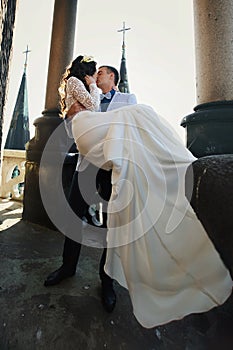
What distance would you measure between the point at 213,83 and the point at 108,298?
4.80ft

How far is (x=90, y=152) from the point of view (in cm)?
117

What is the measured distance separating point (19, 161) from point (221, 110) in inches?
142

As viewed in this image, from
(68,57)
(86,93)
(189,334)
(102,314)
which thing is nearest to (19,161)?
(68,57)

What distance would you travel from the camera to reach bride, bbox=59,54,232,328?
816 mm

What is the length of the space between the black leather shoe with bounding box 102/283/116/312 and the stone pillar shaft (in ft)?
4.37

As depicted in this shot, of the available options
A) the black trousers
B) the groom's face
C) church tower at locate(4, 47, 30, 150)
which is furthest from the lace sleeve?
church tower at locate(4, 47, 30, 150)

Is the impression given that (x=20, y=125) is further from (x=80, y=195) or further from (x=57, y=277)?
(x=57, y=277)

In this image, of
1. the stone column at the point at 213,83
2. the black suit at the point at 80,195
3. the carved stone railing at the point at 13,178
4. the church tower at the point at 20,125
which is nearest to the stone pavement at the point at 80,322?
the black suit at the point at 80,195

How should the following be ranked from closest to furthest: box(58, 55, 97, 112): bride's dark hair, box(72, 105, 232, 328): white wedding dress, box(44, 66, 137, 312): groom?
box(72, 105, 232, 328): white wedding dress < box(44, 66, 137, 312): groom < box(58, 55, 97, 112): bride's dark hair

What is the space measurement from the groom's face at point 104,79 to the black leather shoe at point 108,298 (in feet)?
3.98

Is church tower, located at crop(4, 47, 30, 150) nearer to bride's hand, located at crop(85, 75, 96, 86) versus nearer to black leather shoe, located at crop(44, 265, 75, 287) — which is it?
bride's hand, located at crop(85, 75, 96, 86)

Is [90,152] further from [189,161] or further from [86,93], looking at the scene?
[189,161]

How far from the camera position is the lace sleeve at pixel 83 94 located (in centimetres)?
129

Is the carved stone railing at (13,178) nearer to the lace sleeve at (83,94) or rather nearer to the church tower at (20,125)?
the lace sleeve at (83,94)
